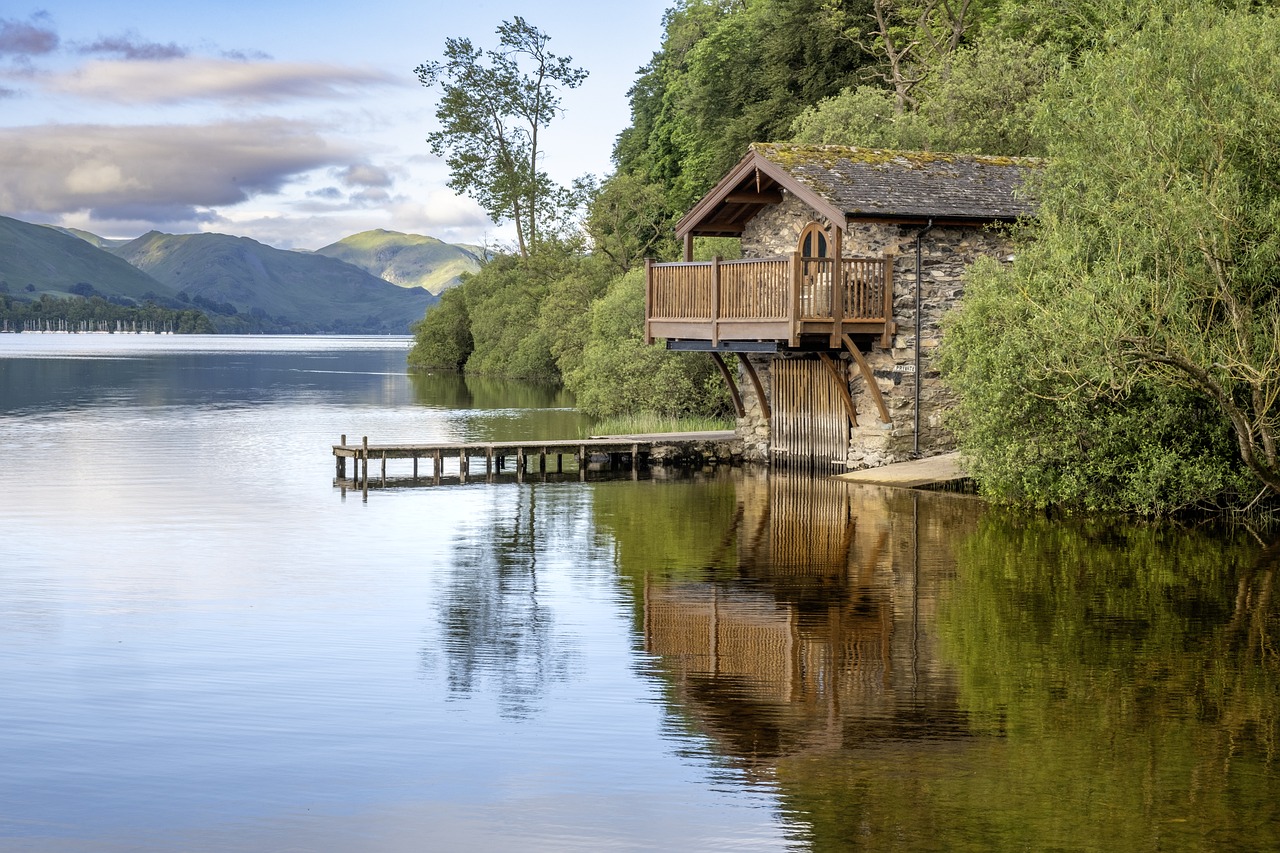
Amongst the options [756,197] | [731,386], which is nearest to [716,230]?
[756,197]

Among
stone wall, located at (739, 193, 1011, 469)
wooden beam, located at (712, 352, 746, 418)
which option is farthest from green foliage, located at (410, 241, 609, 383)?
stone wall, located at (739, 193, 1011, 469)

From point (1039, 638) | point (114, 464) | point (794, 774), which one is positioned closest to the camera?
point (794, 774)

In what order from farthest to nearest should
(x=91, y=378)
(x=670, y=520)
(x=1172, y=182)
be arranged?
(x=91, y=378), (x=670, y=520), (x=1172, y=182)

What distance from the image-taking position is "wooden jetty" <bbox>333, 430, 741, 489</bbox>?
29578 millimetres

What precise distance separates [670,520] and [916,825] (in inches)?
566

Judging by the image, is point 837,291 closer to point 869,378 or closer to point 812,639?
point 869,378

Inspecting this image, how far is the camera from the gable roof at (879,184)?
26859 millimetres

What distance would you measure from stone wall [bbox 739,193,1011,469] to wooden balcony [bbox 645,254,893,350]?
419 mm

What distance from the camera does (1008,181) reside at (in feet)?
94.9

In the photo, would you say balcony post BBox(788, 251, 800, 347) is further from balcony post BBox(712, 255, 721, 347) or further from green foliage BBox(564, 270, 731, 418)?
green foliage BBox(564, 270, 731, 418)

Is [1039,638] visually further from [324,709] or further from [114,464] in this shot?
[114,464]

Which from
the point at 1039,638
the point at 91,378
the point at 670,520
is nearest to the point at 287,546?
the point at 670,520

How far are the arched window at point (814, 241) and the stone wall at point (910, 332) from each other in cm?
26

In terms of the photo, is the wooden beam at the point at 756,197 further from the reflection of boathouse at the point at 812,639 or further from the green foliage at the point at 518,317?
the green foliage at the point at 518,317
